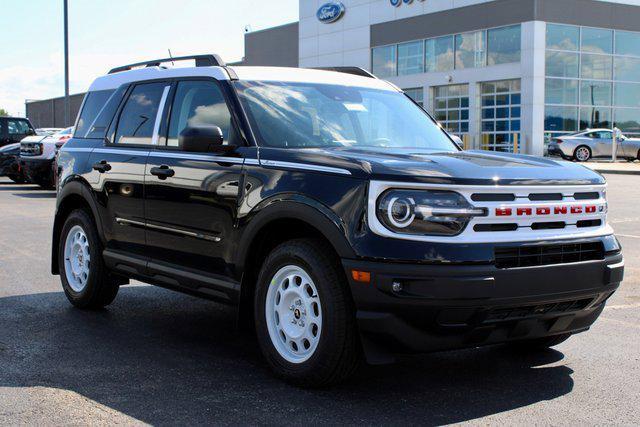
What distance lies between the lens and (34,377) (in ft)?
16.0

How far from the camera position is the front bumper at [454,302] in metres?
4.14

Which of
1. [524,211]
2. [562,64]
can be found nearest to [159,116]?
[524,211]

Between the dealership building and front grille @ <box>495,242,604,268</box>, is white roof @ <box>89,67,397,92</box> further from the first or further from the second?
the dealership building

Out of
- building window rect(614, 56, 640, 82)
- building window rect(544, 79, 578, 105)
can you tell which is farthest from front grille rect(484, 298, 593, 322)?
building window rect(614, 56, 640, 82)

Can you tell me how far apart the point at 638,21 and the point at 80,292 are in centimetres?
4241

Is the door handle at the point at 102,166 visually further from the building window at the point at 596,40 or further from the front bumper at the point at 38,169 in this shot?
the building window at the point at 596,40

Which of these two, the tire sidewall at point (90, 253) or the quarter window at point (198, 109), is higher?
the quarter window at point (198, 109)

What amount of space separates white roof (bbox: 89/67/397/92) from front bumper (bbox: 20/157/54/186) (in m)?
14.7

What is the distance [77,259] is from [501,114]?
123ft

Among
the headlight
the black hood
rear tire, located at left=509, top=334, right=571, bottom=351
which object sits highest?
the black hood

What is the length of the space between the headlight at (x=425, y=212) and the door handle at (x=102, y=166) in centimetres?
296

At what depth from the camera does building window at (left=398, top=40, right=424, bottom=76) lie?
1828 inches

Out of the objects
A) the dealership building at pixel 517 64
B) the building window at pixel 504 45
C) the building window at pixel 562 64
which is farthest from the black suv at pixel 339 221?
the building window at pixel 562 64

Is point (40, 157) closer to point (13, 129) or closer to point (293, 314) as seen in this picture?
point (13, 129)
